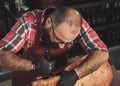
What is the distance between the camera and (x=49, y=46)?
7.69ft

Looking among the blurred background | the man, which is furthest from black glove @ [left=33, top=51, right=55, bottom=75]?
the blurred background

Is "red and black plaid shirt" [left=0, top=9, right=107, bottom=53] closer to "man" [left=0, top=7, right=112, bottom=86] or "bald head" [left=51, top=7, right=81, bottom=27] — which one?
"man" [left=0, top=7, right=112, bottom=86]

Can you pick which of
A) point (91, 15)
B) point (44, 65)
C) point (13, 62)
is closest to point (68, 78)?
point (44, 65)

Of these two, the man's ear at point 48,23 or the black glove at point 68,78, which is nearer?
the man's ear at point 48,23

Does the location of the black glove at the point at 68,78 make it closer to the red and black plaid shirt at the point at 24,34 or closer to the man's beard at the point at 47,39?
the man's beard at the point at 47,39

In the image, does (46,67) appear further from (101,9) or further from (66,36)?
(101,9)

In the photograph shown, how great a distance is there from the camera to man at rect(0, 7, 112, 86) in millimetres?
2066

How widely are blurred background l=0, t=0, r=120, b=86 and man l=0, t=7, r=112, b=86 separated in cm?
139

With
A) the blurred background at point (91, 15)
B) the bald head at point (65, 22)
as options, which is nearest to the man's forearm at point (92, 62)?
the bald head at point (65, 22)

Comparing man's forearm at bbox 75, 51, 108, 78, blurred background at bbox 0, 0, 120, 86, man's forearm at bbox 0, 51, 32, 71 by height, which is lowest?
blurred background at bbox 0, 0, 120, 86

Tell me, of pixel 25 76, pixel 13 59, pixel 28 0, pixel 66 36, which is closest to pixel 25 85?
pixel 25 76

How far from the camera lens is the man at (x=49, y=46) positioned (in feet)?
6.78

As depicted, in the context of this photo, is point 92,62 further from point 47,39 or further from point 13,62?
point 13,62

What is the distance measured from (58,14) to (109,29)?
105 inches
